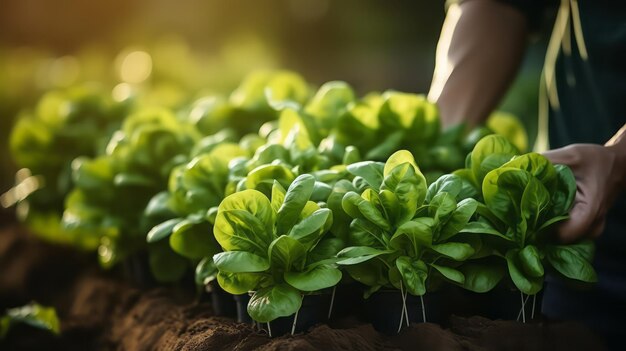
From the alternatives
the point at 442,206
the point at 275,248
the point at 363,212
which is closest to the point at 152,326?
the point at 275,248

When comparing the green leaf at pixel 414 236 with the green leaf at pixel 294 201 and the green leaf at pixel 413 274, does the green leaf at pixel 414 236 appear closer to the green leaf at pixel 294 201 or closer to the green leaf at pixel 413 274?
the green leaf at pixel 413 274

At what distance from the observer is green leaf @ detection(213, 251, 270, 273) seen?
149 cm

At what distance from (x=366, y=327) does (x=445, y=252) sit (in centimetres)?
21

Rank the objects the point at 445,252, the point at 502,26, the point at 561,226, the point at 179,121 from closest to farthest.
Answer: the point at 445,252
the point at 561,226
the point at 502,26
the point at 179,121

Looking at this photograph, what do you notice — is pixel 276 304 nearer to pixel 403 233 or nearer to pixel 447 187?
pixel 403 233

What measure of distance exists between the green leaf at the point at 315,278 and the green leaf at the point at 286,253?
2 cm

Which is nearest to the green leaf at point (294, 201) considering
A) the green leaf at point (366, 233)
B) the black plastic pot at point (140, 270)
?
the green leaf at point (366, 233)

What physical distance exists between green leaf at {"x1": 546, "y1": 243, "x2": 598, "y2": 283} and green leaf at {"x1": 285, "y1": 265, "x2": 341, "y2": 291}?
438mm

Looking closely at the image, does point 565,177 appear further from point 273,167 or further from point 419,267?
point 273,167

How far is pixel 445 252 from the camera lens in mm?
1491

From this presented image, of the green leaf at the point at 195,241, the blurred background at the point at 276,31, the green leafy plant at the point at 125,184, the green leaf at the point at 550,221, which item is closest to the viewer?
the green leaf at the point at 550,221

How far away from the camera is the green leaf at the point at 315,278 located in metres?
1.48

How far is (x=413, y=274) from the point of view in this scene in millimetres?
1496

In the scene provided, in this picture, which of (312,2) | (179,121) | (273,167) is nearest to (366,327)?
(273,167)
